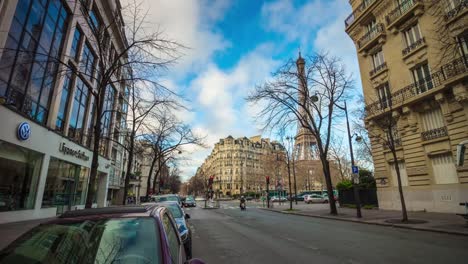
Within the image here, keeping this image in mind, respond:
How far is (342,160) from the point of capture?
57094 millimetres

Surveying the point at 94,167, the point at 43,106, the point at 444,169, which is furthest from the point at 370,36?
the point at 43,106

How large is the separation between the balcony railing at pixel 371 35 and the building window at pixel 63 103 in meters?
25.8

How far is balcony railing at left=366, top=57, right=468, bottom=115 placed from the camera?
16562 mm

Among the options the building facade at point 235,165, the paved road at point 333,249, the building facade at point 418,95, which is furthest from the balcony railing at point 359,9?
the building facade at point 235,165

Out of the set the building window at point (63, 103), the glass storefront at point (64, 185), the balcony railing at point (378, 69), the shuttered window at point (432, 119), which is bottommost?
the glass storefront at point (64, 185)

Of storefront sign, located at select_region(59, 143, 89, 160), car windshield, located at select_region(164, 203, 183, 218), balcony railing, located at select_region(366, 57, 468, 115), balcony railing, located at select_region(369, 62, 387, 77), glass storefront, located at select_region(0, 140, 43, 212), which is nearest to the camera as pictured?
car windshield, located at select_region(164, 203, 183, 218)

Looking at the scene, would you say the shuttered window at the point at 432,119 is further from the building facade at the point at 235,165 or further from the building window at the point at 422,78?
the building facade at the point at 235,165

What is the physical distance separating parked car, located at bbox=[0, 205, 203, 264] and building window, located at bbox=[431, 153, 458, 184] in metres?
20.9

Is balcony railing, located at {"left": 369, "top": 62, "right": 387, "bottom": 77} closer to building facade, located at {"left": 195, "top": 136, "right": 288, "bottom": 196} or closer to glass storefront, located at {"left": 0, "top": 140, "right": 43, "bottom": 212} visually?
glass storefront, located at {"left": 0, "top": 140, "right": 43, "bottom": 212}

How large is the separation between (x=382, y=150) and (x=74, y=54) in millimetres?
26865

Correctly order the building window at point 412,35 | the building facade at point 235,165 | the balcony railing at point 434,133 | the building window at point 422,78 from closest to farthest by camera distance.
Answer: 1. the balcony railing at point 434,133
2. the building window at point 422,78
3. the building window at point 412,35
4. the building facade at point 235,165

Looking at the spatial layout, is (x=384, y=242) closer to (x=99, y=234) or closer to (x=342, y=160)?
(x=99, y=234)

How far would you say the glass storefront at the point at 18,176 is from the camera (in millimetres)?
13844

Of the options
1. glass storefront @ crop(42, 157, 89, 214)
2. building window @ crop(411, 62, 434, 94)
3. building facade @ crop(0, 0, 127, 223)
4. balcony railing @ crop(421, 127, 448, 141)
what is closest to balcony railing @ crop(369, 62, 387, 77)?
building window @ crop(411, 62, 434, 94)
